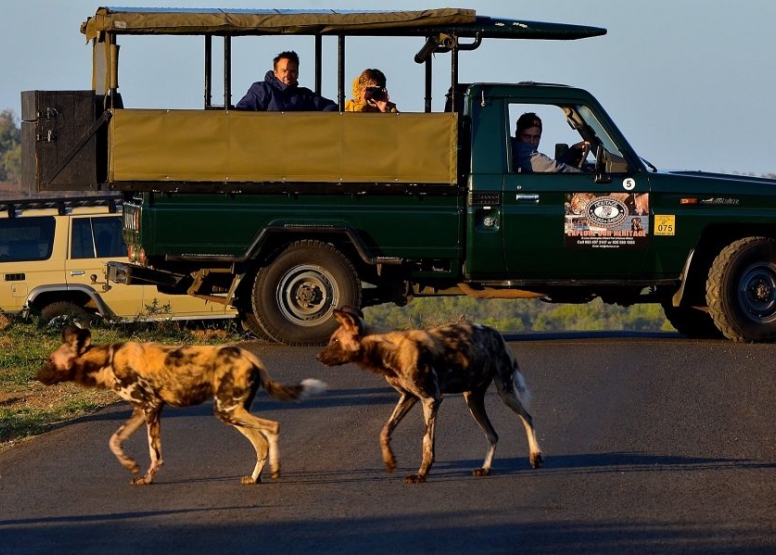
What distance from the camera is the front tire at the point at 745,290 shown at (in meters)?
14.0

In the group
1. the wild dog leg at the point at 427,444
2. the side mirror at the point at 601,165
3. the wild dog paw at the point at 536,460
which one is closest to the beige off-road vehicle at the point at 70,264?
the side mirror at the point at 601,165

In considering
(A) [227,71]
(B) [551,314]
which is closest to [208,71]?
(A) [227,71]

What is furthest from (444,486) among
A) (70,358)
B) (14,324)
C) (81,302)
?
(81,302)

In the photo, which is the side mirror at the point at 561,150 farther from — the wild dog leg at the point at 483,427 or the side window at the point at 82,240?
the side window at the point at 82,240

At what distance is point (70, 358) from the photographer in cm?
838

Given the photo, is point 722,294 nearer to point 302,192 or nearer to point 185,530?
point 302,192

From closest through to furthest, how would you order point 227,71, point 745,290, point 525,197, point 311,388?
point 311,388 < point 525,197 < point 227,71 < point 745,290

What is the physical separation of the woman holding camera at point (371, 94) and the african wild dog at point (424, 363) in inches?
228

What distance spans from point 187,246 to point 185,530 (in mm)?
6680

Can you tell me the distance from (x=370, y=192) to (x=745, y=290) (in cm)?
375

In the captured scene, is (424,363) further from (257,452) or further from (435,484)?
(257,452)

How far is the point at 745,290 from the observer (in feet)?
46.3

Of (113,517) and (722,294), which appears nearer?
(113,517)

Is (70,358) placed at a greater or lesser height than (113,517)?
greater
